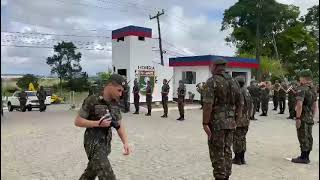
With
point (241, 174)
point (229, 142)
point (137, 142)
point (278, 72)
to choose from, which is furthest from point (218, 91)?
point (278, 72)

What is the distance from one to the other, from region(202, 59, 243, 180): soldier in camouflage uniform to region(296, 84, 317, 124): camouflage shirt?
2301 mm

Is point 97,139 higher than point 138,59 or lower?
lower

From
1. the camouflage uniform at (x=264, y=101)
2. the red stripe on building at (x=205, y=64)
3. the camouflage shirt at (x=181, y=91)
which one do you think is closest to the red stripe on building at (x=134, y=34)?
the red stripe on building at (x=205, y=64)

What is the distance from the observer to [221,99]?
6.29 meters

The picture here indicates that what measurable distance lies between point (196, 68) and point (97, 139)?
76.5 ft

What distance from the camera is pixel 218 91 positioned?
6.25 meters

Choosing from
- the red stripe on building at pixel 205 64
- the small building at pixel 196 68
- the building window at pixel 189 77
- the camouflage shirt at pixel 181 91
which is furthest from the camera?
the building window at pixel 189 77

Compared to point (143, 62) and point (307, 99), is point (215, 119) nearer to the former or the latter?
point (307, 99)

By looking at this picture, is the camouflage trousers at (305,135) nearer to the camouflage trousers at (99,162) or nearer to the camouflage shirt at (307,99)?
the camouflage shirt at (307,99)

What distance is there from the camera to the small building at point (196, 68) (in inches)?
1076

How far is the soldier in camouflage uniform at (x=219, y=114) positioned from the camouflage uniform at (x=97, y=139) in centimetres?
169

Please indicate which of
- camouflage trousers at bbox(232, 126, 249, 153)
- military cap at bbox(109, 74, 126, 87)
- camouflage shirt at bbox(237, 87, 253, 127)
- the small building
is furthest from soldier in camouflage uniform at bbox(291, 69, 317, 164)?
the small building

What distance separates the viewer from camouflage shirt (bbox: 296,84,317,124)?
8.19 metres

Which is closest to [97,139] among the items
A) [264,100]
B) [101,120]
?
[101,120]
